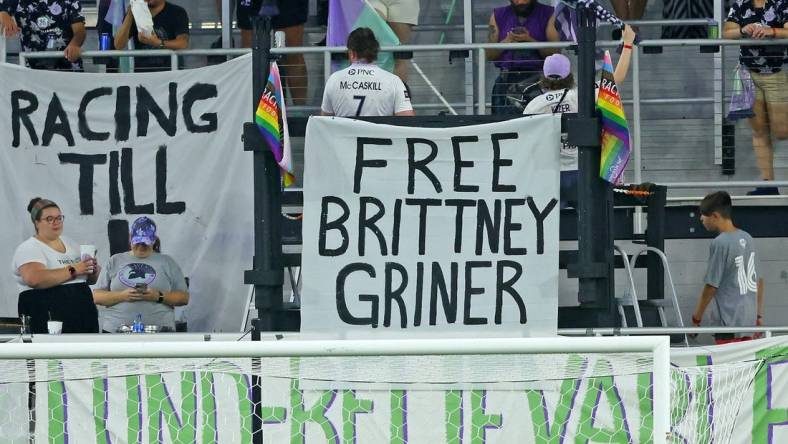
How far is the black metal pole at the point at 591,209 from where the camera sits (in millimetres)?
10359

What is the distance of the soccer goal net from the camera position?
27.2 ft

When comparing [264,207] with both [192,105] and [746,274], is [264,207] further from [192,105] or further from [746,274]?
[746,274]

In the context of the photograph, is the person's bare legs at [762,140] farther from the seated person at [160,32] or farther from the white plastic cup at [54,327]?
the white plastic cup at [54,327]

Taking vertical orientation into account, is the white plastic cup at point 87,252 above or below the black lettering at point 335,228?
below

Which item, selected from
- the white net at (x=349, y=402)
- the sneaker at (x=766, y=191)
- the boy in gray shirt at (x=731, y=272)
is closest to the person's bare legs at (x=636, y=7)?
the sneaker at (x=766, y=191)

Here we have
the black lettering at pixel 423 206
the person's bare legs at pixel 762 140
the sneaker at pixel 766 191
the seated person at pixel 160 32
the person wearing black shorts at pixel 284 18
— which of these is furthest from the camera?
the person wearing black shorts at pixel 284 18

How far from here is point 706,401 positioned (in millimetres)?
9414

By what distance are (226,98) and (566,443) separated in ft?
14.1

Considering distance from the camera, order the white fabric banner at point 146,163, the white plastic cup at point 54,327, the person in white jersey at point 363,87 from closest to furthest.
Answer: the white plastic cup at point 54,327, the person in white jersey at point 363,87, the white fabric banner at point 146,163

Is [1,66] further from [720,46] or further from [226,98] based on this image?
[720,46]

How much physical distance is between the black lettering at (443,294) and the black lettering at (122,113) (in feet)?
9.87

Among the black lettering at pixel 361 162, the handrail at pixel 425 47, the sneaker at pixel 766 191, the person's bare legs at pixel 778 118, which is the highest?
the handrail at pixel 425 47

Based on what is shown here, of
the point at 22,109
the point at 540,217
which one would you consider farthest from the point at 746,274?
the point at 22,109

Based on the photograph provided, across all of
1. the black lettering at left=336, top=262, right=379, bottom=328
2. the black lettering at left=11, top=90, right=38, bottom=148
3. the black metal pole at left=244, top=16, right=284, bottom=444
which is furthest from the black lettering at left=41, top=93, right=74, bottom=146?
the black lettering at left=336, top=262, right=379, bottom=328
